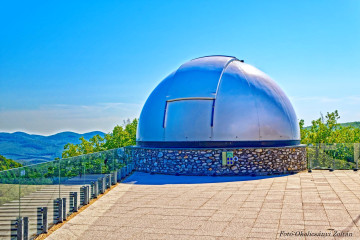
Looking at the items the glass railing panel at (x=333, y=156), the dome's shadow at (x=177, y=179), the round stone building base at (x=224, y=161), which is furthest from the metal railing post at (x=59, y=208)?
the glass railing panel at (x=333, y=156)

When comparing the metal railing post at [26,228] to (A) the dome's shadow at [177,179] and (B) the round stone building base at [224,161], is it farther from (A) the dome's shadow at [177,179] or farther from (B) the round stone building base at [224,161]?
(B) the round stone building base at [224,161]

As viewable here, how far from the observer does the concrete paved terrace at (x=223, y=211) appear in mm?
7809

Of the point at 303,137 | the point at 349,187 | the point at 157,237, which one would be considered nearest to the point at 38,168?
the point at 157,237

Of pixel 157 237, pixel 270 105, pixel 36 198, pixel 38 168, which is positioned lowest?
pixel 157 237

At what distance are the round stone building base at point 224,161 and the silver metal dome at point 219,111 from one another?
41cm

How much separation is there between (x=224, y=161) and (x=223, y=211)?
7785 millimetres

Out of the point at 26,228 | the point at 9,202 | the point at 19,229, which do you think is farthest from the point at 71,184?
the point at 9,202

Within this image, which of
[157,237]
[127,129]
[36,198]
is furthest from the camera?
[127,129]

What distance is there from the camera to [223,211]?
9.80 m

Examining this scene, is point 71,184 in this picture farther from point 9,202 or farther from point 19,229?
point 9,202

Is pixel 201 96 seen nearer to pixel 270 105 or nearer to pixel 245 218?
pixel 270 105

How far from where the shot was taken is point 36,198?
8.20m

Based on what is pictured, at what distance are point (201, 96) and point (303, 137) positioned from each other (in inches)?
745

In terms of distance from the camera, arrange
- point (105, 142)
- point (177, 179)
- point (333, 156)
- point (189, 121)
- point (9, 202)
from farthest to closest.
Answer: point (105, 142) → point (333, 156) → point (189, 121) → point (177, 179) → point (9, 202)
